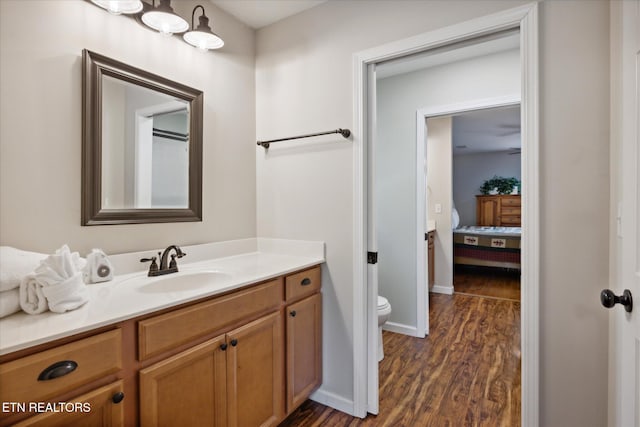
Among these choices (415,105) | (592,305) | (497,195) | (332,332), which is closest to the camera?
(592,305)

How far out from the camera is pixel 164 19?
1.56m

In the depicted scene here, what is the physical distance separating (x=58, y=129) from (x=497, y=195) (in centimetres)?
742

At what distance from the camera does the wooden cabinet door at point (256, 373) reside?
4.47 ft

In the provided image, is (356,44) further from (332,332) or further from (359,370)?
(359,370)

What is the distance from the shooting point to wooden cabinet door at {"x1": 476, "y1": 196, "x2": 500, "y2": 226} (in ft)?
22.5

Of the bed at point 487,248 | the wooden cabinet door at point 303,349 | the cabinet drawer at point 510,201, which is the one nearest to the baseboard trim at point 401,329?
the wooden cabinet door at point 303,349

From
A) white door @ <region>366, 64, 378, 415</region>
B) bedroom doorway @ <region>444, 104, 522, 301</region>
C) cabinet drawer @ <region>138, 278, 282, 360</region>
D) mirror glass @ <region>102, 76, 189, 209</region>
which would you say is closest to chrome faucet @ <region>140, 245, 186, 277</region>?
mirror glass @ <region>102, 76, 189, 209</region>

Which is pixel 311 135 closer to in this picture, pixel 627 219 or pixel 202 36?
pixel 202 36

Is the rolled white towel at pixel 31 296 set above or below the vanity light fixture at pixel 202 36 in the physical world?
below

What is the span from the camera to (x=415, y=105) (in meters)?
2.98

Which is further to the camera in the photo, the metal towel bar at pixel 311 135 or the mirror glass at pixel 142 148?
the metal towel bar at pixel 311 135

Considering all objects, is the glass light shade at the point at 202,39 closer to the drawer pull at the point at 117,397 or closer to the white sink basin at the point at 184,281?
the white sink basin at the point at 184,281

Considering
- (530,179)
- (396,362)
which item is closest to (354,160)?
(530,179)

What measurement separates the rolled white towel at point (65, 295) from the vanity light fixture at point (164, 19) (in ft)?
4.08
